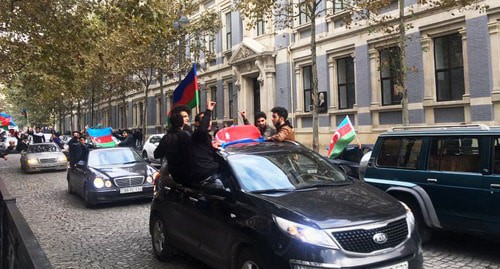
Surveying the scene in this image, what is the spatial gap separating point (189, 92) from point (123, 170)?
3998mm

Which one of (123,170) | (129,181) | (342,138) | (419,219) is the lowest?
(419,219)

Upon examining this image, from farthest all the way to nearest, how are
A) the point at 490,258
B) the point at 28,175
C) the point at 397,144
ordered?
1. the point at 28,175
2. the point at 397,144
3. the point at 490,258

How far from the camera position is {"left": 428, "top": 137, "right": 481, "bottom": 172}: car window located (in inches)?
222

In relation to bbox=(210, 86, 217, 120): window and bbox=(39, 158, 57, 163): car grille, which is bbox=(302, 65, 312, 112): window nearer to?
bbox=(210, 86, 217, 120): window

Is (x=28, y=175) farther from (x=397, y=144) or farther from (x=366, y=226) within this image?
(x=366, y=226)

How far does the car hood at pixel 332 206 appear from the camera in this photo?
12.7ft

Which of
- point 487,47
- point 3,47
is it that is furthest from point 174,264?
point 3,47

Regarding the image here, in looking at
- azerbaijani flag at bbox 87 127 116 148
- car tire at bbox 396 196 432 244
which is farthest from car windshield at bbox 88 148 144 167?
car tire at bbox 396 196 432 244

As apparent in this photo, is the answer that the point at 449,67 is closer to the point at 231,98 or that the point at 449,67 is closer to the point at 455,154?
the point at 455,154

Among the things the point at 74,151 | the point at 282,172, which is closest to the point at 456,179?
the point at 282,172

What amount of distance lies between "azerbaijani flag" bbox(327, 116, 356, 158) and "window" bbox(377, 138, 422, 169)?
4.18 metres

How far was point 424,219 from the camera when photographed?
600 centimetres

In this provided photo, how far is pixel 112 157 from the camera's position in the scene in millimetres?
11938

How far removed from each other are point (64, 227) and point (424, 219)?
6759mm
